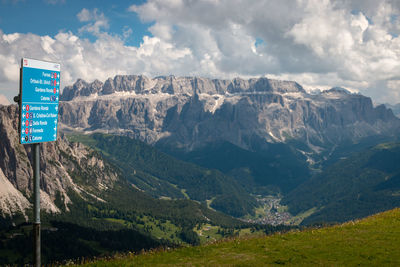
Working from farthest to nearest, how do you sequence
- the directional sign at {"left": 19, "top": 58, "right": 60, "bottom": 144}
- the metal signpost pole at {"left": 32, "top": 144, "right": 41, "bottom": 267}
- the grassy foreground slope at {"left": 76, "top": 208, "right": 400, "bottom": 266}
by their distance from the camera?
the grassy foreground slope at {"left": 76, "top": 208, "right": 400, "bottom": 266}, the metal signpost pole at {"left": 32, "top": 144, "right": 41, "bottom": 267}, the directional sign at {"left": 19, "top": 58, "right": 60, "bottom": 144}

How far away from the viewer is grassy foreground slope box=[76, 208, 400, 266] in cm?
2827

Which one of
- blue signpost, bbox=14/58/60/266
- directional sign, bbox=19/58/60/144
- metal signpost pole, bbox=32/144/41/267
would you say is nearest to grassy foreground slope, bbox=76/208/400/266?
metal signpost pole, bbox=32/144/41/267

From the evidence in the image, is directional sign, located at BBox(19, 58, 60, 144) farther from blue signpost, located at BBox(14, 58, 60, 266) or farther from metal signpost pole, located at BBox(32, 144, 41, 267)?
metal signpost pole, located at BBox(32, 144, 41, 267)

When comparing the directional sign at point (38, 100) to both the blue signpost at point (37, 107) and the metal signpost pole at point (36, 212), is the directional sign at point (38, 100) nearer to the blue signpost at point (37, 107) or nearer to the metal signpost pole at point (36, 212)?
the blue signpost at point (37, 107)

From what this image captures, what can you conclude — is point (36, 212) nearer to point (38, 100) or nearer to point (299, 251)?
point (38, 100)

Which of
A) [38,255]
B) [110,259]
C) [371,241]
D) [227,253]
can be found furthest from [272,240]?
[38,255]

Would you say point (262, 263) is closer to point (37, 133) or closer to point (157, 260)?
point (157, 260)

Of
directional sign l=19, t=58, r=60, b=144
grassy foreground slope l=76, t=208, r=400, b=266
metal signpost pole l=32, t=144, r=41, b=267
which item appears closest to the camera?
directional sign l=19, t=58, r=60, b=144

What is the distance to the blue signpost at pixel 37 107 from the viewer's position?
2027 centimetres

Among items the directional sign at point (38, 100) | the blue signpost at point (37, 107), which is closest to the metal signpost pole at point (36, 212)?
the blue signpost at point (37, 107)

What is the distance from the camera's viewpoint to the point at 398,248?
30828mm

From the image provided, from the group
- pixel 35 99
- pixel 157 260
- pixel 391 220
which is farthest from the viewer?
pixel 391 220

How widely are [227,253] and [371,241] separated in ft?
47.9

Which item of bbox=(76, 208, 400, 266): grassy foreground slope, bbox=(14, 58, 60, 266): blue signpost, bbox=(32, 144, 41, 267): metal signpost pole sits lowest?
bbox=(76, 208, 400, 266): grassy foreground slope
